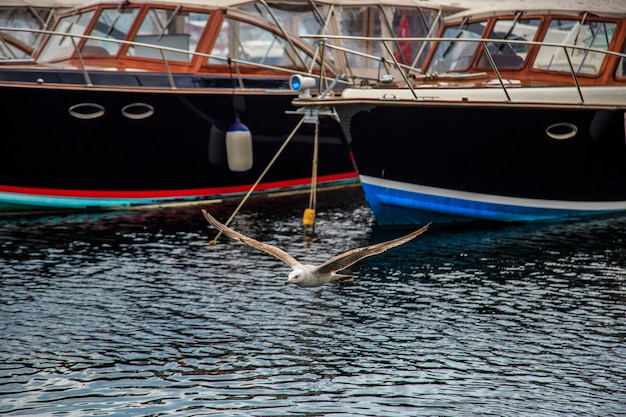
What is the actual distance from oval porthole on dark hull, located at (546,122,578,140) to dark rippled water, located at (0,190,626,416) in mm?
1619

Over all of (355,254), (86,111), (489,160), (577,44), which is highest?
(577,44)

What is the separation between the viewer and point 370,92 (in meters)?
15.8

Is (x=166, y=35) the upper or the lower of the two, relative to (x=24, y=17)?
lower

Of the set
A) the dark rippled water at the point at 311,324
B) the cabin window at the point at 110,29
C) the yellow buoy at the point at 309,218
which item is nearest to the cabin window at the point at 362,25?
the cabin window at the point at 110,29

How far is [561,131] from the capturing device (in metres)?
15.2

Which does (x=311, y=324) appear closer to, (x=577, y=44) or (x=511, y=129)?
(x=511, y=129)

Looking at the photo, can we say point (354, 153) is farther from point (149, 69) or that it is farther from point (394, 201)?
point (149, 69)

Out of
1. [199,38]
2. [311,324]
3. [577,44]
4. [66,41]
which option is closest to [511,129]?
[577,44]

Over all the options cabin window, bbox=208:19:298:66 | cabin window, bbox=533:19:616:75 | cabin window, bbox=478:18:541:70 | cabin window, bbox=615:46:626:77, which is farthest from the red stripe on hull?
cabin window, bbox=615:46:626:77

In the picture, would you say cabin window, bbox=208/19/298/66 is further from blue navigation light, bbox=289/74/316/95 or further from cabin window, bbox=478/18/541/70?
cabin window, bbox=478/18/541/70

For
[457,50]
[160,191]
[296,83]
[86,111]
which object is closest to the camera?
[296,83]

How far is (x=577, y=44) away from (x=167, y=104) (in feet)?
24.3

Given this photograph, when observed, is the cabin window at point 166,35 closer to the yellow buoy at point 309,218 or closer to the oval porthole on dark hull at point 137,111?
the oval porthole on dark hull at point 137,111

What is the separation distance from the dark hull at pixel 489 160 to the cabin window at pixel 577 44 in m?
1.45
